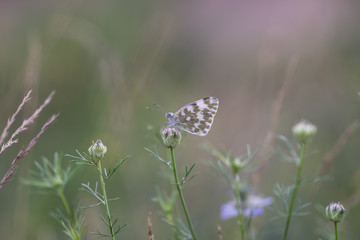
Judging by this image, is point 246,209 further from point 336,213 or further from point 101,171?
point 101,171

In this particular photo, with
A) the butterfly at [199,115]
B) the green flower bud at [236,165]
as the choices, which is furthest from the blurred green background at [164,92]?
the green flower bud at [236,165]

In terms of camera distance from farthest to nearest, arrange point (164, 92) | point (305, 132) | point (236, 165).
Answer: point (164, 92), point (305, 132), point (236, 165)

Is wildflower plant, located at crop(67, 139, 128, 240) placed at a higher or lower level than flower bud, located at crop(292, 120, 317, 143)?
lower

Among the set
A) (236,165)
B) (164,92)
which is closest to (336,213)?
(236,165)

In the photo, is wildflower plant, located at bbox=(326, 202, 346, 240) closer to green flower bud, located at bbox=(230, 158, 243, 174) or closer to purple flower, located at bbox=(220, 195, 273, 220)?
green flower bud, located at bbox=(230, 158, 243, 174)

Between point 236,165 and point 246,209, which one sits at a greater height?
point 246,209

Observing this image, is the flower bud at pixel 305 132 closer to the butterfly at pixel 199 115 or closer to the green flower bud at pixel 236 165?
the green flower bud at pixel 236 165

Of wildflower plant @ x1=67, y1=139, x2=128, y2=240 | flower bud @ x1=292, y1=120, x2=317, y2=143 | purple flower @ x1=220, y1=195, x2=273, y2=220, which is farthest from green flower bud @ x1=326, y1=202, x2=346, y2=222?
wildflower plant @ x1=67, y1=139, x2=128, y2=240
